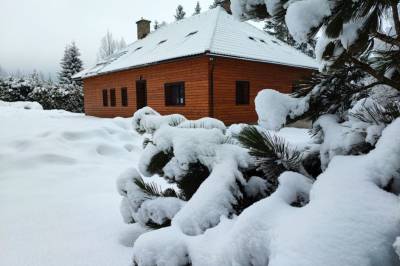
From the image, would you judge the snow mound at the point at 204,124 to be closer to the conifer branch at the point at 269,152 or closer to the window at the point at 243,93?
the conifer branch at the point at 269,152

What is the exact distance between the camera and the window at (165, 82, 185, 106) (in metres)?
15.6

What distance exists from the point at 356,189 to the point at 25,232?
2914 millimetres

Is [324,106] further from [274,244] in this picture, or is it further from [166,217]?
[166,217]

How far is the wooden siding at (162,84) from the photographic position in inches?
543

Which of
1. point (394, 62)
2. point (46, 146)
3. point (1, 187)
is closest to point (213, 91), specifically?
point (46, 146)

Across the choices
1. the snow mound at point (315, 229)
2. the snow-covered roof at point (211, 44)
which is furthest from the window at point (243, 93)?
the snow mound at point (315, 229)

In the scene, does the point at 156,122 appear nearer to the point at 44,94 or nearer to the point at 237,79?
the point at 237,79

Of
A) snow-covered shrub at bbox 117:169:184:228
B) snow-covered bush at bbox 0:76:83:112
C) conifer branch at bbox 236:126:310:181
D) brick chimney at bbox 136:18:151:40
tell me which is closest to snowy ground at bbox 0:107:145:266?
snow-covered shrub at bbox 117:169:184:228

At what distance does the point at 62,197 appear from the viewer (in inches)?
155

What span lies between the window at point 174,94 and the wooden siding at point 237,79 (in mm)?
2434

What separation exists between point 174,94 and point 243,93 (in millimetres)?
3591

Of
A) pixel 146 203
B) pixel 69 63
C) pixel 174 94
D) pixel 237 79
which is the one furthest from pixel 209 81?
pixel 69 63

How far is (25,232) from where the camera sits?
2854mm

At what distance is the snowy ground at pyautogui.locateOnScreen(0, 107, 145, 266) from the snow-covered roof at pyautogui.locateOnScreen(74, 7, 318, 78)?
23.3 ft
